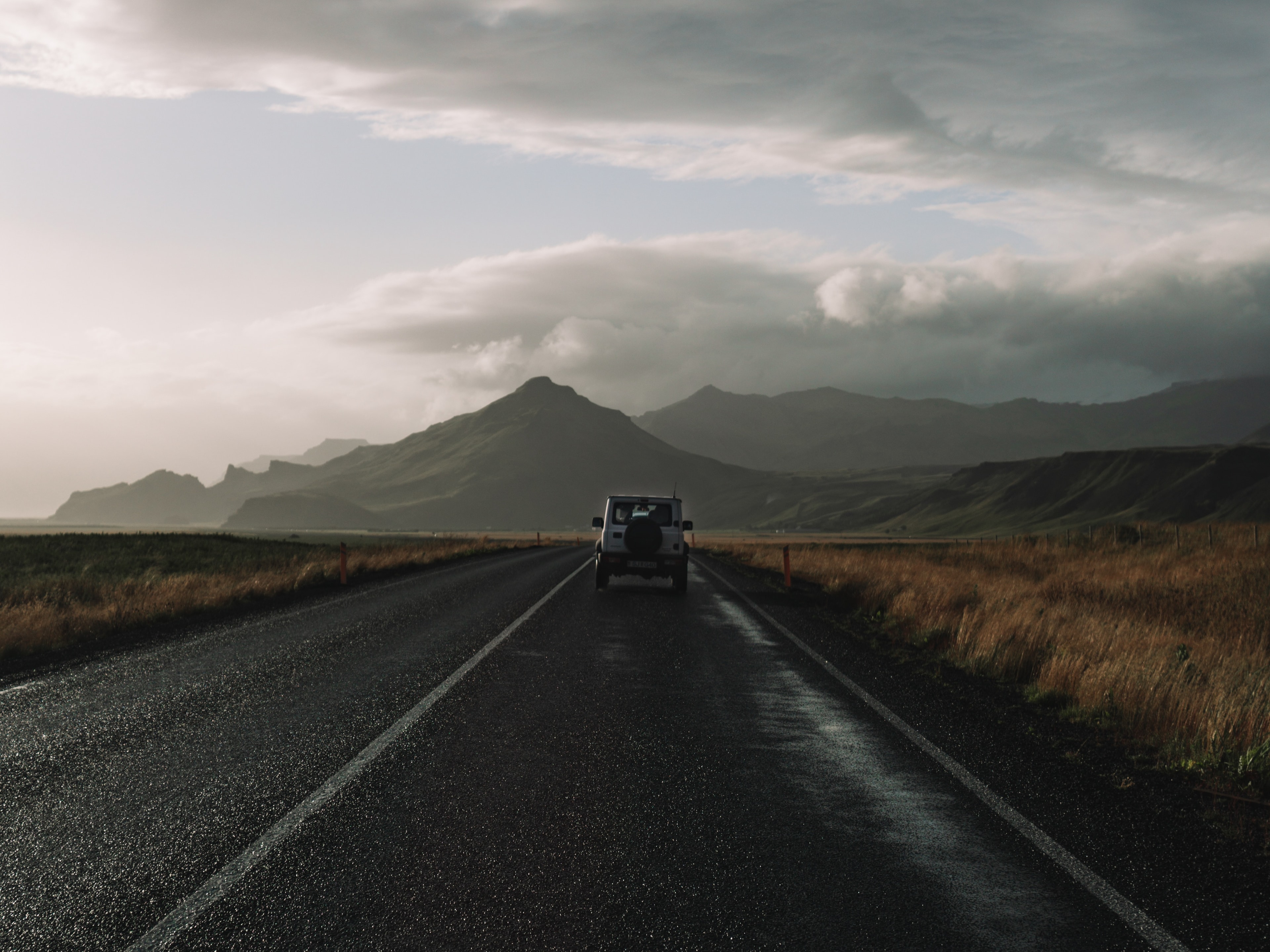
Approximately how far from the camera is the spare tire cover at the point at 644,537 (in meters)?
19.5

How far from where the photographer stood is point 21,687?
9.51 metres

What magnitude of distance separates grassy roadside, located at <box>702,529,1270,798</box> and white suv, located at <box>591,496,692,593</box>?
368cm

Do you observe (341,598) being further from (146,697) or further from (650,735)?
(650,735)

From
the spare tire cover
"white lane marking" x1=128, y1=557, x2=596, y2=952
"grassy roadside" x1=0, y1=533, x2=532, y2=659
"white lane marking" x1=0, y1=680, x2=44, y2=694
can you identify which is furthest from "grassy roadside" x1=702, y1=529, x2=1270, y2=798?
"grassy roadside" x1=0, y1=533, x2=532, y2=659

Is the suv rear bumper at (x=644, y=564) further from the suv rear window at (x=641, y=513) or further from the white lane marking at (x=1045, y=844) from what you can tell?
the white lane marking at (x=1045, y=844)

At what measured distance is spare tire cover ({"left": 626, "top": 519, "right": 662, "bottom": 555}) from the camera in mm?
19531

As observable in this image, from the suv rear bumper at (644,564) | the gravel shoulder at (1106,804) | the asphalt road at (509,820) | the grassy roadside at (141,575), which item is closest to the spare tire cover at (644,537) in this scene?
the suv rear bumper at (644,564)

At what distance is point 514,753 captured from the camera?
6645mm

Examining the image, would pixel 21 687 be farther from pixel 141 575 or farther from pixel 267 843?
pixel 141 575

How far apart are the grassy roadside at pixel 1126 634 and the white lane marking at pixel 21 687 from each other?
34.0 feet

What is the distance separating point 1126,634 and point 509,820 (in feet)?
33.6

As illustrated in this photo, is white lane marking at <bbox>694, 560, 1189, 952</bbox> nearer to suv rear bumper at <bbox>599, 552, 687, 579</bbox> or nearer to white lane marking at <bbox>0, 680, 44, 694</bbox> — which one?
white lane marking at <bbox>0, 680, 44, 694</bbox>

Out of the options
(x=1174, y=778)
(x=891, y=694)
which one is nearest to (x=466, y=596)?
(x=891, y=694)

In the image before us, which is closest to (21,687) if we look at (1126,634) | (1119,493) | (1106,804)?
(1106,804)
